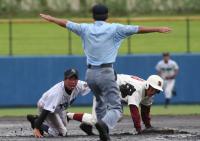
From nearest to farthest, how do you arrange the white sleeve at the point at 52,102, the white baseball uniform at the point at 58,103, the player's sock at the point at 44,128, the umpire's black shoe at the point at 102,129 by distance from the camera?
the umpire's black shoe at the point at 102,129, the white sleeve at the point at 52,102, the white baseball uniform at the point at 58,103, the player's sock at the point at 44,128

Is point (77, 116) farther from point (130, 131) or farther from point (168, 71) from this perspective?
point (168, 71)

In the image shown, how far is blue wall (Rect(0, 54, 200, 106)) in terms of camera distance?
27938 millimetres

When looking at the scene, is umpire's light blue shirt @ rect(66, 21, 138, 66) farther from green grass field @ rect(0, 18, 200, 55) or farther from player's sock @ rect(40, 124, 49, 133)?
green grass field @ rect(0, 18, 200, 55)

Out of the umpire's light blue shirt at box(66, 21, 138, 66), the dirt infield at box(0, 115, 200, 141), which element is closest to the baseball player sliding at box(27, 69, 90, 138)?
the dirt infield at box(0, 115, 200, 141)

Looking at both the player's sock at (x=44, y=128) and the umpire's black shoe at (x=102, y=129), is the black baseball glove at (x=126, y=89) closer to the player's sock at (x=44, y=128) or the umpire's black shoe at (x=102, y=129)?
the player's sock at (x=44, y=128)

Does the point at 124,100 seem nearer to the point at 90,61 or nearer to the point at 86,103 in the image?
the point at 90,61

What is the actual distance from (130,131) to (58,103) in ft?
8.24

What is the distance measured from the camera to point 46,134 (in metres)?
17.2

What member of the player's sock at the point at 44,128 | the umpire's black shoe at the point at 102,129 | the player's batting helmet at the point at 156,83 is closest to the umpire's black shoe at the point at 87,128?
the player's sock at the point at 44,128

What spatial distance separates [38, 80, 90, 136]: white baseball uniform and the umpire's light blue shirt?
5.59ft

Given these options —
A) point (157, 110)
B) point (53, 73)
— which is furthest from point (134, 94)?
point (53, 73)

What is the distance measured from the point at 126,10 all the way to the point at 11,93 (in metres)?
19.0

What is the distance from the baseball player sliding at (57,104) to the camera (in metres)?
16.2

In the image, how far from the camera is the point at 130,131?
1847 centimetres
